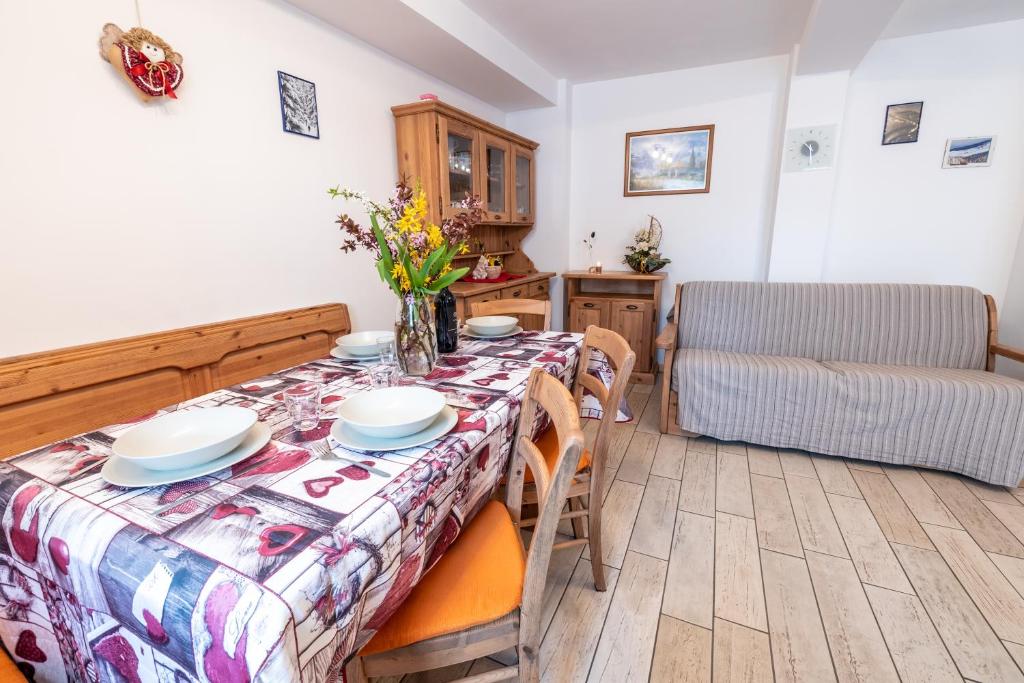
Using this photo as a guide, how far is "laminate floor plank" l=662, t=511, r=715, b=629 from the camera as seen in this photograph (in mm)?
1396

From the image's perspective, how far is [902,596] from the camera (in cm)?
144

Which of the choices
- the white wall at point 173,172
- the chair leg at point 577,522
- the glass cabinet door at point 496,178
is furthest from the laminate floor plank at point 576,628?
the glass cabinet door at point 496,178

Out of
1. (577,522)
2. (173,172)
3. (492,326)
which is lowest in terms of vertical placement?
(577,522)

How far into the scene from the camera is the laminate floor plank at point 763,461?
2209 millimetres

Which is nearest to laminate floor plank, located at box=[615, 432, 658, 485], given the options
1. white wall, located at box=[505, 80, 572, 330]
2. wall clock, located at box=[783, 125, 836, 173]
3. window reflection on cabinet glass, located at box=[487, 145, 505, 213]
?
white wall, located at box=[505, 80, 572, 330]

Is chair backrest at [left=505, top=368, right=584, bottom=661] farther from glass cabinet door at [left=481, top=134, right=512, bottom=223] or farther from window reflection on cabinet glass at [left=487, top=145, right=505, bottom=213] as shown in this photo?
window reflection on cabinet glass at [left=487, top=145, right=505, bottom=213]

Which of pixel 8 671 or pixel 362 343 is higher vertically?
pixel 362 343

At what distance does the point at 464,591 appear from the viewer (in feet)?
3.01

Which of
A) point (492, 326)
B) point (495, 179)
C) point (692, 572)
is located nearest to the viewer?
point (692, 572)

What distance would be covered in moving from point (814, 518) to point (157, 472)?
220 cm

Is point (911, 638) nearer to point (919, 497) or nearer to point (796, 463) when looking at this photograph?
point (919, 497)

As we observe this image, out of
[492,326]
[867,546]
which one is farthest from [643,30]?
[867,546]

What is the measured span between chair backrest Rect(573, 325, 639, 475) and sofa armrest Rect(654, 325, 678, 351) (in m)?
1.11

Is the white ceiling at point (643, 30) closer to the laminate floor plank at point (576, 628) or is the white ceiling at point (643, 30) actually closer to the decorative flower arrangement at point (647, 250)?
the decorative flower arrangement at point (647, 250)
